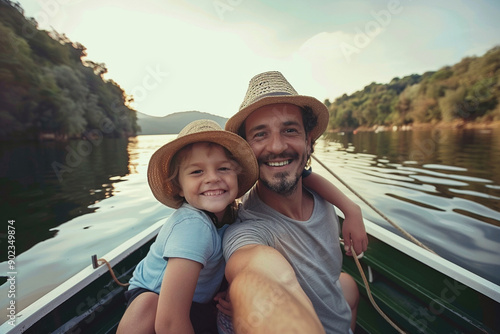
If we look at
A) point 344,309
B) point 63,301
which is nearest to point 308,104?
point 344,309

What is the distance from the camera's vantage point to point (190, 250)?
1288 mm

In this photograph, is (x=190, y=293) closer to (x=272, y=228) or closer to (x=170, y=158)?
(x=272, y=228)

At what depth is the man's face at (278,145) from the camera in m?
1.77

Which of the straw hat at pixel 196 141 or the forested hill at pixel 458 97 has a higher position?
the forested hill at pixel 458 97

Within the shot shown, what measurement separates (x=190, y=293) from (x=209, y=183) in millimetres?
660

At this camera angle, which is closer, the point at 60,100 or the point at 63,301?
the point at 63,301

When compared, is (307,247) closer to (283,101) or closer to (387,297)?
(283,101)

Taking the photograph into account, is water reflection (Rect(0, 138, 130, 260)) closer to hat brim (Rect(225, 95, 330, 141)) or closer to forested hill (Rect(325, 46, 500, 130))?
hat brim (Rect(225, 95, 330, 141))

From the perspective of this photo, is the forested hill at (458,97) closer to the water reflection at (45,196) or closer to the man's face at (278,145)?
the water reflection at (45,196)

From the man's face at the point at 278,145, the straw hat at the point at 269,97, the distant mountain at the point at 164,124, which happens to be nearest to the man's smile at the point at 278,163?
the man's face at the point at 278,145

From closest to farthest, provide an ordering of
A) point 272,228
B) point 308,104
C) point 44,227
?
1. point 272,228
2. point 308,104
3. point 44,227

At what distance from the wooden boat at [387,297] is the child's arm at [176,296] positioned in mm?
1069

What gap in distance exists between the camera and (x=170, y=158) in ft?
5.60

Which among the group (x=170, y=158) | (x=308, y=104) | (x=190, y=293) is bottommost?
(x=190, y=293)
